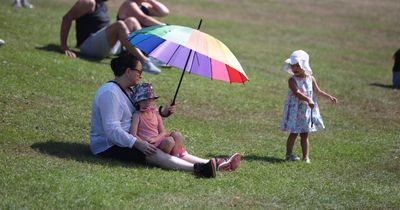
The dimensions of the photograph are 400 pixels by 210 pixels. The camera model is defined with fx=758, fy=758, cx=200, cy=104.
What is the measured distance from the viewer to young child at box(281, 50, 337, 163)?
10.4 m

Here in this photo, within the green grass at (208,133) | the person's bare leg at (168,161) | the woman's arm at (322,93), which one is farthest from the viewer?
the woman's arm at (322,93)

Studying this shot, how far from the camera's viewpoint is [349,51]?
25422 mm

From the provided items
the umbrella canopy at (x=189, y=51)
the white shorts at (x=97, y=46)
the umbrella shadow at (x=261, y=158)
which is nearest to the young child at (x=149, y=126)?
the umbrella canopy at (x=189, y=51)

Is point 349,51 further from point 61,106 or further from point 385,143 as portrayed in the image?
point 61,106

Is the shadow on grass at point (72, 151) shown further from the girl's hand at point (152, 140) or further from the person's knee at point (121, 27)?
the person's knee at point (121, 27)

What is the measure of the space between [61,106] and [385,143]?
208 inches

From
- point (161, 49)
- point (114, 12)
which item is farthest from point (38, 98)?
point (114, 12)

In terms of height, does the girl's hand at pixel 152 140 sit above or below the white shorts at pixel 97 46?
above

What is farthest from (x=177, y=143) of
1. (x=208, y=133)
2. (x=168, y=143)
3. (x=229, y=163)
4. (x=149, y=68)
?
(x=149, y=68)

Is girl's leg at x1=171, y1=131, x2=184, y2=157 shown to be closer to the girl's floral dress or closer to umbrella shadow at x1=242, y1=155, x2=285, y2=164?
umbrella shadow at x1=242, y1=155, x2=285, y2=164

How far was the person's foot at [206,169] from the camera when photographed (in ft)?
28.7

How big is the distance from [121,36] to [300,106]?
19.1ft

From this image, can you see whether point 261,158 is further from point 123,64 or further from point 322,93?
point 123,64

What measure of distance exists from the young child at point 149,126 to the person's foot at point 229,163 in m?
0.46
